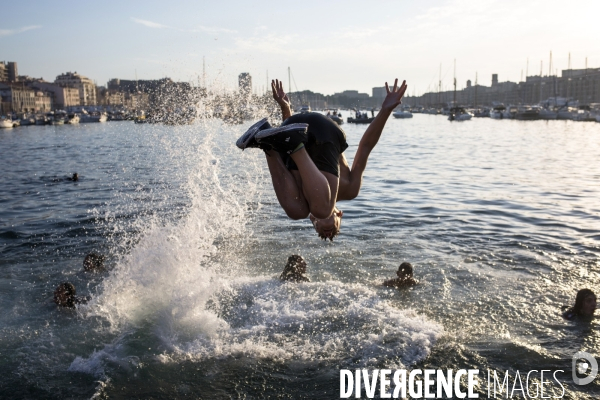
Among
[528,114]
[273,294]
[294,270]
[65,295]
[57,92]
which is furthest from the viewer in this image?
[57,92]

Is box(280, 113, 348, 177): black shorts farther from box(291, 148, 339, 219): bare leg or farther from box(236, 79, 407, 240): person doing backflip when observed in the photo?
box(291, 148, 339, 219): bare leg

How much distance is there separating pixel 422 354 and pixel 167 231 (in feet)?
20.1

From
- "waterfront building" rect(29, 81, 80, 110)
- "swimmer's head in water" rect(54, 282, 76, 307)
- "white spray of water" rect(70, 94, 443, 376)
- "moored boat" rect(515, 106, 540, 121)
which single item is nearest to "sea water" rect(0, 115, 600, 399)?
"white spray of water" rect(70, 94, 443, 376)

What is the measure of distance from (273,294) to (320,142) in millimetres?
4343

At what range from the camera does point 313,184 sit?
6637mm

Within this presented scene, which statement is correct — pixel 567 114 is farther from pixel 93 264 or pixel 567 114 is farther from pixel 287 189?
pixel 287 189

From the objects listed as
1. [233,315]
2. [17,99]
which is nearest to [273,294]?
[233,315]

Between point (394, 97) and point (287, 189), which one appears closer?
point (287, 189)

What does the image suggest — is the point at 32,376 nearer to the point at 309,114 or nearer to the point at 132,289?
the point at 132,289

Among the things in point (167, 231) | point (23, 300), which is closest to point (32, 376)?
point (23, 300)

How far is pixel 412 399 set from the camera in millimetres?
6934

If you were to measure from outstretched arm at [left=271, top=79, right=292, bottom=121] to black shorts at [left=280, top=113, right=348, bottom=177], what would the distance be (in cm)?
106

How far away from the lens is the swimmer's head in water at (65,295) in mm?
9719

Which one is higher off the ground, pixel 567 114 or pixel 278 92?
pixel 567 114
